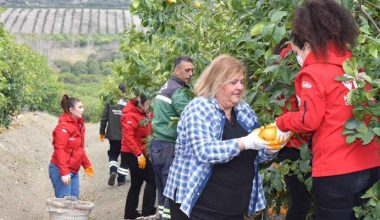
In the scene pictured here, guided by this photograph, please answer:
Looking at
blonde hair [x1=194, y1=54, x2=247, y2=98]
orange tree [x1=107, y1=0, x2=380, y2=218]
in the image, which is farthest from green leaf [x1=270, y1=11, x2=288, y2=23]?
blonde hair [x1=194, y1=54, x2=247, y2=98]

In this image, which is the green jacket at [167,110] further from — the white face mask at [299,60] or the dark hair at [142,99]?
the white face mask at [299,60]

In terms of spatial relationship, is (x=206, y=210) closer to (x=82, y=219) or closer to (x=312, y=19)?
(x=312, y=19)

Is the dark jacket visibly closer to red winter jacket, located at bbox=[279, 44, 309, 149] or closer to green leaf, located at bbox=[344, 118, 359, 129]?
red winter jacket, located at bbox=[279, 44, 309, 149]

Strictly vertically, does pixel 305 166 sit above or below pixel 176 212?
above

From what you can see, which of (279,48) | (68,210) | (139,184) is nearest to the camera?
(279,48)

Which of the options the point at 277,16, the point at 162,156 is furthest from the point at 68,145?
the point at 277,16

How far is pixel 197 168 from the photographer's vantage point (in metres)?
3.98

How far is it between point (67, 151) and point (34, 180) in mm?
6671

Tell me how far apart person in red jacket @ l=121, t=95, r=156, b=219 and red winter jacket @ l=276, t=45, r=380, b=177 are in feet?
16.4

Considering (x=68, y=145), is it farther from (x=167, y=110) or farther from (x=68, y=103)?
(x=167, y=110)

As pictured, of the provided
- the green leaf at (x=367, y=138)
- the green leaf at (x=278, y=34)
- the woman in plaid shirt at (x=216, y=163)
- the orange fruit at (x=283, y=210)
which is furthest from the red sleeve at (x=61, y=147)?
the green leaf at (x=367, y=138)

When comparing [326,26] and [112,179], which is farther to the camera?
[112,179]

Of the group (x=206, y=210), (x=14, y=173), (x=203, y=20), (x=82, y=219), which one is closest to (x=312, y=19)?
(x=206, y=210)

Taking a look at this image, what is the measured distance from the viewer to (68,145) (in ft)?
27.5
